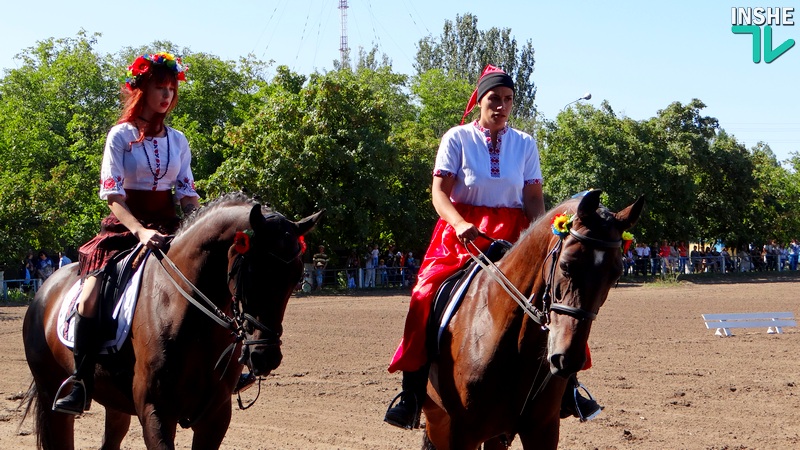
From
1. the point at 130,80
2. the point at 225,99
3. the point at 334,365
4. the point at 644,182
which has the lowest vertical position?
the point at 334,365

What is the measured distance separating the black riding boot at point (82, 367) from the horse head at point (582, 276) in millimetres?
2903

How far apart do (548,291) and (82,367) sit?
299 cm

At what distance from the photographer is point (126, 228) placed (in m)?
5.88

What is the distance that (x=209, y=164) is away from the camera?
4144 cm

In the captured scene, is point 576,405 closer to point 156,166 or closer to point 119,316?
point 119,316

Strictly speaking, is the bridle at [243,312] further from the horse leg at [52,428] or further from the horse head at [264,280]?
the horse leg at [52,428]

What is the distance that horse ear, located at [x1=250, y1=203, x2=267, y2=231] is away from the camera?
182 inches

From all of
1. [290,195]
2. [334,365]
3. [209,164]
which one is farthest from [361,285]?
[334,365]

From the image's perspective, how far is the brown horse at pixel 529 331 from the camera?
13.7 feet

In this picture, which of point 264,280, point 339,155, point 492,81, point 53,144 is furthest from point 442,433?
point 53,144

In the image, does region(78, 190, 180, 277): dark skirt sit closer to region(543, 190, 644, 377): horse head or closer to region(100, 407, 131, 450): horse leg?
region(100, 407, 131, 450): horse leg

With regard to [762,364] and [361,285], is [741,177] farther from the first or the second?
[762,364]

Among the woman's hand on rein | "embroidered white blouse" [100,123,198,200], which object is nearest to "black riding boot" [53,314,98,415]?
"embroidered white blouse" [100,123,198,200]

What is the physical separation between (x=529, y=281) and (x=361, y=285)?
2906 centimetres
